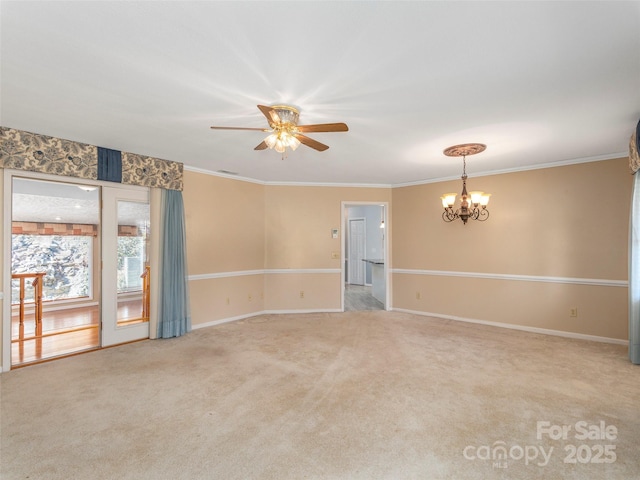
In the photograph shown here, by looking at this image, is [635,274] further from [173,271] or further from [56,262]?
[56,262]

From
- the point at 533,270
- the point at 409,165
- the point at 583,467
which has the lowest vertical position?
the point at 583,467

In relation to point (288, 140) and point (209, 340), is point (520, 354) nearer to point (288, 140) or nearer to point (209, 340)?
point (288, 140)

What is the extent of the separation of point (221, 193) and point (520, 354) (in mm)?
4988

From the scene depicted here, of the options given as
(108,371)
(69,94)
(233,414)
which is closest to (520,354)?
(233,414)

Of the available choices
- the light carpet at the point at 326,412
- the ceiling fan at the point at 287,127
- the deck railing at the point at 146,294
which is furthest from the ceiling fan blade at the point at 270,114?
the deck railing at the point at 146,294

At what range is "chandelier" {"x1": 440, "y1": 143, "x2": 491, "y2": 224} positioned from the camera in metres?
3.88

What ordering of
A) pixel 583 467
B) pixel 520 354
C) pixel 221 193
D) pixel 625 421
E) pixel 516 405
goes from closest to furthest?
pixel 583 467 → pixel 625 421 → pixel 516 405 → pixel 520 354 → pixel 221 193

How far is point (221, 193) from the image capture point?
539 centimetres

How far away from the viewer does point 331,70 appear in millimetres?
2156

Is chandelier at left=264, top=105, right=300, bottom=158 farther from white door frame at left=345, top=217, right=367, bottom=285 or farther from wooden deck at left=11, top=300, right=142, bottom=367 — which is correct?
white door frame at left=345, top=217, right=367, bottom=285

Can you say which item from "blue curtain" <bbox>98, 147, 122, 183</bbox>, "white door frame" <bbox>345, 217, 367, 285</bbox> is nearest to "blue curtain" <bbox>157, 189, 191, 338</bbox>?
"blue curtain" <bbox>98, 147, 122, 183</bbox>

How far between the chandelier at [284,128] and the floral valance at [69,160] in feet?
8.31

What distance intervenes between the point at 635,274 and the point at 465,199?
2.02 m

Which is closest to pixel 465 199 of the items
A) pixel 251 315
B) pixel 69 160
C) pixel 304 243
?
pixel 304 243
